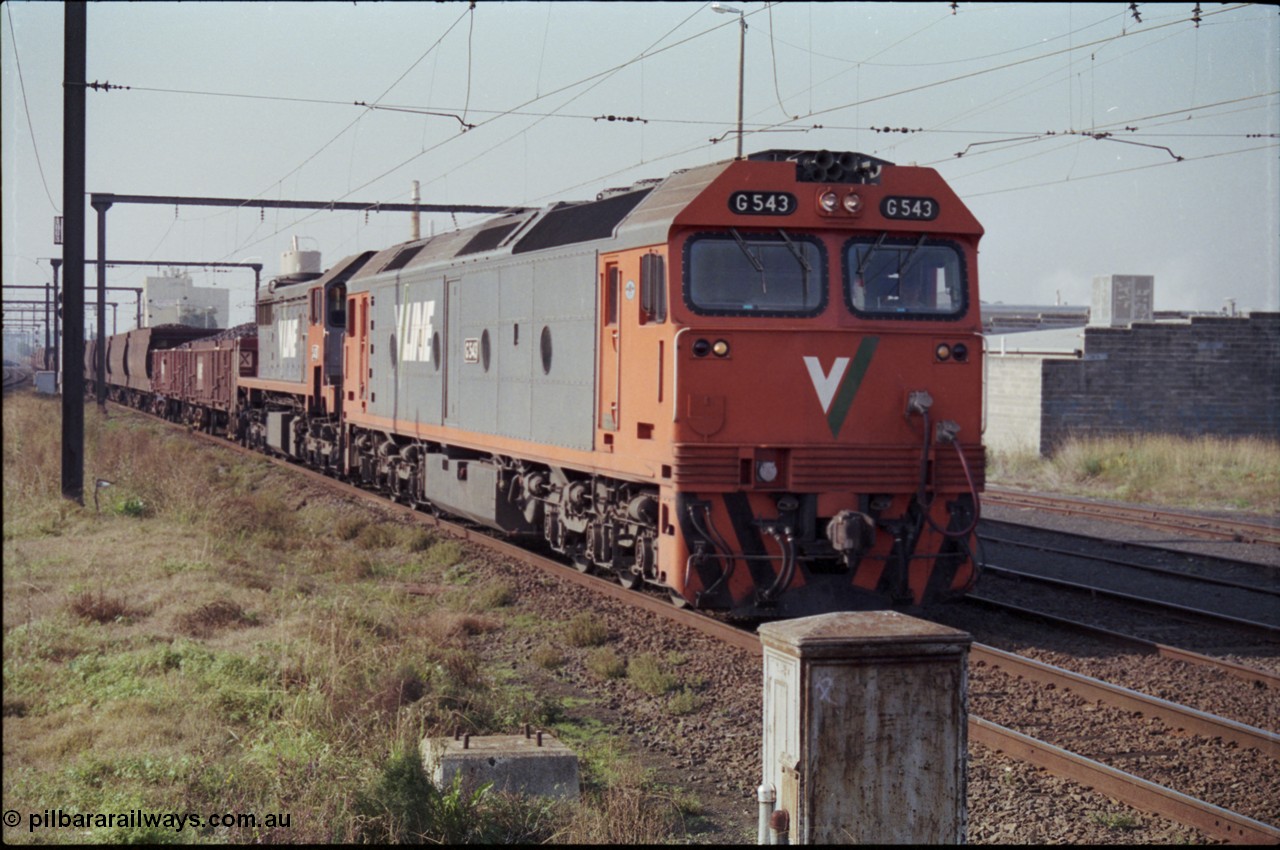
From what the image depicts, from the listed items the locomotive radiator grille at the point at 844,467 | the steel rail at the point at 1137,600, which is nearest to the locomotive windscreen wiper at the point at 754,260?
the locomotive radiator grille at the point at 844,467

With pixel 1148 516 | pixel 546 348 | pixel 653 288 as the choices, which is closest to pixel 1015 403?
pixel 1148 516

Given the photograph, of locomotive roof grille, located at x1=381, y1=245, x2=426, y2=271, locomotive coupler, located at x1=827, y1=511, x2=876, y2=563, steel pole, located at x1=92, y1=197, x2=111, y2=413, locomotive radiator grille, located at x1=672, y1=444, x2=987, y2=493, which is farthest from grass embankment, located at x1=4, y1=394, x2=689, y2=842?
steel pole, located at x1=92, y1=197, x2=111, y2=413

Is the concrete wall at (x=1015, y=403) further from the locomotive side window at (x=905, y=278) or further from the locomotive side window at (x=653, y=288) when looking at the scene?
the locomotive side window at (x=653, y=288)

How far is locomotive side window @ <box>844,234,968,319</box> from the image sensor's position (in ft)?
34.3

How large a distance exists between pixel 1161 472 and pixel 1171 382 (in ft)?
17.4

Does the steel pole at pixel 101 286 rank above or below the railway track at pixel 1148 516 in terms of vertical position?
above

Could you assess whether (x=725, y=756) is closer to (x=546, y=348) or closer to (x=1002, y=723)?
(x=1002, y=723)

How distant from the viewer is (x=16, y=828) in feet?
19.1

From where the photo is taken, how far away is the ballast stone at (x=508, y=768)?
6.52 meters

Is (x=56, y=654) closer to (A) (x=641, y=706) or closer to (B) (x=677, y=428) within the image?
(A) (x=641, y=706)

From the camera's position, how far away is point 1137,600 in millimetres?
12445

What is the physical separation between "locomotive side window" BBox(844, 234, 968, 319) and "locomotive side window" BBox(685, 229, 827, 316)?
32 cm

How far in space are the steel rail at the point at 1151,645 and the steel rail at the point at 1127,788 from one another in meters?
2.61

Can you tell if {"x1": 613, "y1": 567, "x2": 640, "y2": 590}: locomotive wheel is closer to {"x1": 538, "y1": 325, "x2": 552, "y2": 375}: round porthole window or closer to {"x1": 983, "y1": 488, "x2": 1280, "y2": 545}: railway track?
{"x1": 538, "y1": 325, "x2": 552, "y2": 375}: round porthole window
